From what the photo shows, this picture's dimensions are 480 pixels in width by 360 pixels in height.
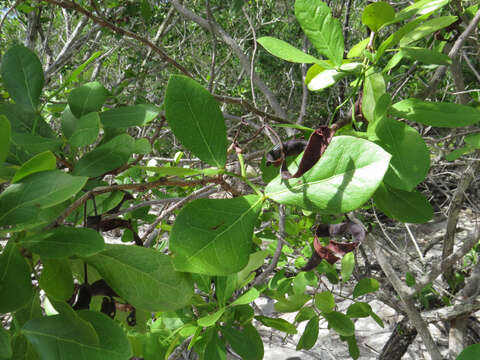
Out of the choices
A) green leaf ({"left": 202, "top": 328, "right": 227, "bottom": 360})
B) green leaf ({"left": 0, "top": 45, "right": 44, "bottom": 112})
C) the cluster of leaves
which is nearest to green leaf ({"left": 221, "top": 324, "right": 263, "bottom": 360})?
green leaf ({"left": 202, "top": 328, "right": 227, "bottom": 360})

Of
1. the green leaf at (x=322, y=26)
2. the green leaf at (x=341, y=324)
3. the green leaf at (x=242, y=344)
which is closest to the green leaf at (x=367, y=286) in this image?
the green leaf at (x=341, y=324)

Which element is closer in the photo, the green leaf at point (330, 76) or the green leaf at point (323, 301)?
the green leaf at point (330, 76)

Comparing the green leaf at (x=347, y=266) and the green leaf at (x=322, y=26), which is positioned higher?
the green leaf at (x=322, y=26)

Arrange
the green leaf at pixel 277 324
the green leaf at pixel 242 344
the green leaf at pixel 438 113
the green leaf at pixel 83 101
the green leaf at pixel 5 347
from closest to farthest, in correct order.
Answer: the green leaf at pixel 5 347 → the green leaf at pixel 438 113 → the green leaf at pixel 83 101 → the green leaf at pixel 242 344 → the green leaf at pixel 277 324

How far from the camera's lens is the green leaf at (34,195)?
1.16 ft

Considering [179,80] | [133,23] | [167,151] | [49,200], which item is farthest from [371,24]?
[167,151]

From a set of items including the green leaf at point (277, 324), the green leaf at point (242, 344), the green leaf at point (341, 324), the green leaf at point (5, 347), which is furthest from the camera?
the green leaf at point (341, 324)

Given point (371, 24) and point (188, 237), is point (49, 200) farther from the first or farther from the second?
point (371, 24)

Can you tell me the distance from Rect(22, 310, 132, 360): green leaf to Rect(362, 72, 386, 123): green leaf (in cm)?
39

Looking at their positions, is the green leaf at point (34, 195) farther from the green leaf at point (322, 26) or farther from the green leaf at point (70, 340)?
the green leaf at point (322, 26)

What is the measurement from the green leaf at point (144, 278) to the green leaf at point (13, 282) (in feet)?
0.23

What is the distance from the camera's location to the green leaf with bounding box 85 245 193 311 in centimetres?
→ 39

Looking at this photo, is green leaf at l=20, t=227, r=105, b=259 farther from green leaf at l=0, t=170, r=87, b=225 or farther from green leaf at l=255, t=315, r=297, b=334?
green leaf at l=255, t=315, r=297, b=334

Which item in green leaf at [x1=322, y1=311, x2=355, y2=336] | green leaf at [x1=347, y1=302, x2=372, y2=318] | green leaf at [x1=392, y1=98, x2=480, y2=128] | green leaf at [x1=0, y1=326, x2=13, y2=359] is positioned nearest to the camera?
green leaf at [x1=0, y1=326, x2=13, y2=359]
